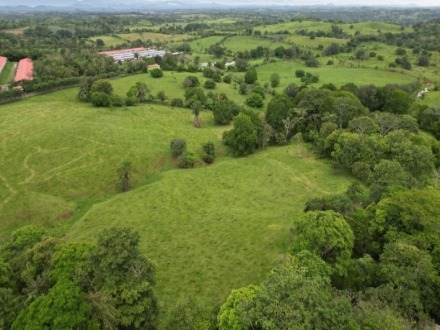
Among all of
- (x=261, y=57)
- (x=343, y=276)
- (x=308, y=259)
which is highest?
(x=308, y=259)

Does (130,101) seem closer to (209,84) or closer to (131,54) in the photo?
(209,84)

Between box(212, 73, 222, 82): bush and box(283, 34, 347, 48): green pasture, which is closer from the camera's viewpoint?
box(212, 73, 222, 82): bush

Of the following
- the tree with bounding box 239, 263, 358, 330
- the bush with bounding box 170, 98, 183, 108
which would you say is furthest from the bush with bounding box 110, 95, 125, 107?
the tree with bounding box 239, 263, 358, 330

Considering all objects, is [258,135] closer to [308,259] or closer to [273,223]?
[273,223]

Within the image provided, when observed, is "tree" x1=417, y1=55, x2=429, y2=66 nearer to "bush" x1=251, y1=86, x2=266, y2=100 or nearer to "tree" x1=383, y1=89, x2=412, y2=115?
"tree" x1=383, y1=89, x2=412, y2=115

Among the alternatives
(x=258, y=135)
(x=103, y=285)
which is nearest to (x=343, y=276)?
(x=103, y=285)

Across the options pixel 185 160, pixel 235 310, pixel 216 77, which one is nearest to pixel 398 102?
pixel 185 160
